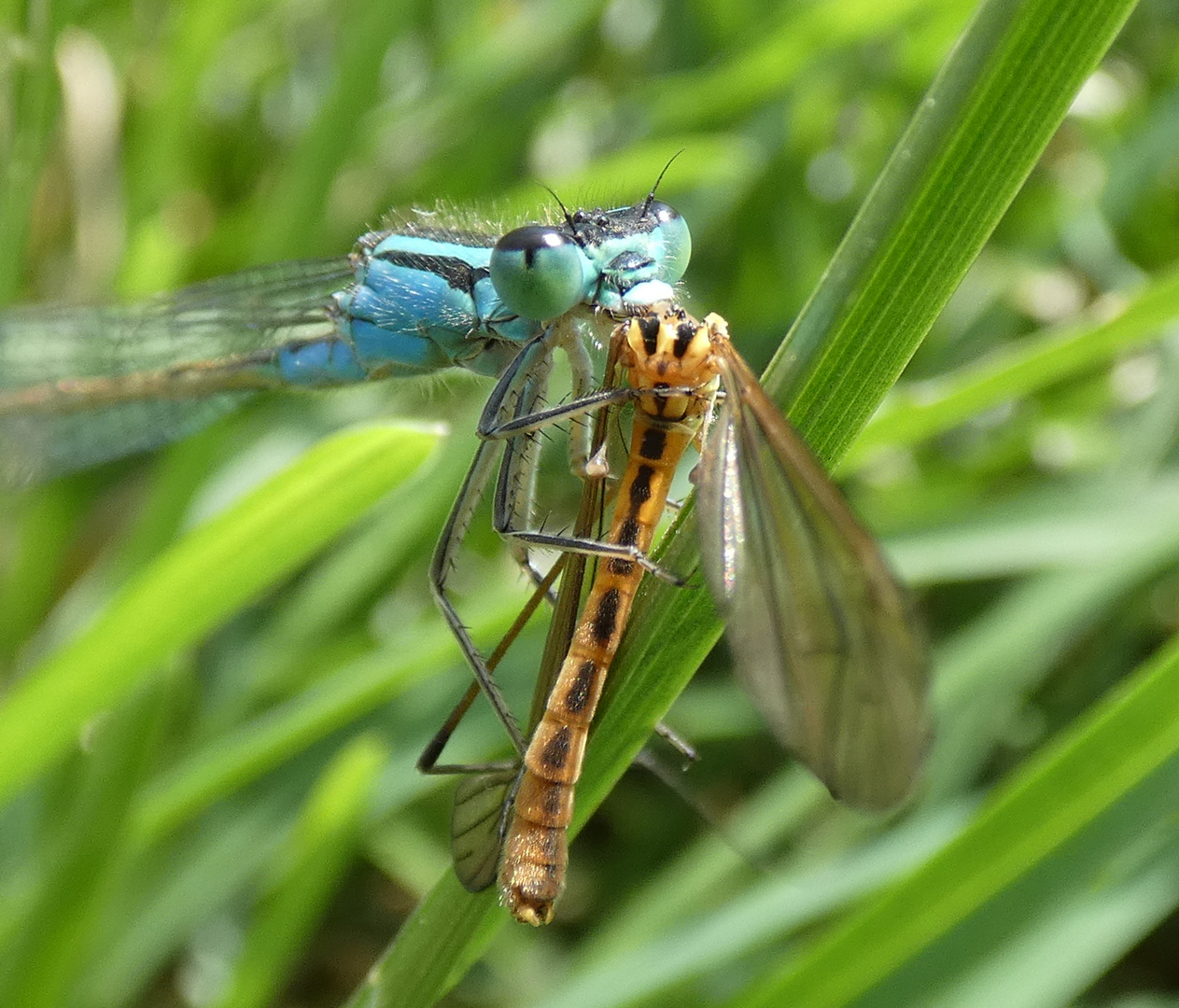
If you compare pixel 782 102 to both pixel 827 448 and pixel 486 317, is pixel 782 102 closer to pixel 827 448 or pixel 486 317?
pixel 486 317

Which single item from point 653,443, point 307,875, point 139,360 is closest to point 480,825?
point 653,443

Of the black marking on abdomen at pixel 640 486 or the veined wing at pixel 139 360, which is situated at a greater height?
the black marking on abdomen at pixel 640 486

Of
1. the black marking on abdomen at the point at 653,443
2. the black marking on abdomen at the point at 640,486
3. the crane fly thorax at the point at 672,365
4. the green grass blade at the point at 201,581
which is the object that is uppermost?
the crane fly thorax at the point at 672,365

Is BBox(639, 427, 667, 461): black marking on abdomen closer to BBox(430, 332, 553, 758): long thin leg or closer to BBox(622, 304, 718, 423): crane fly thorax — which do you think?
BBox(622, 304, 718, 423): crane fly thorax

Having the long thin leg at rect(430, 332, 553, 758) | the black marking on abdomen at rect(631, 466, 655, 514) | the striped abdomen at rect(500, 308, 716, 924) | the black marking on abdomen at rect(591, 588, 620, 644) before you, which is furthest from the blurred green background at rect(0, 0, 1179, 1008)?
the black marking on abdomen at rect(631, 466, 655, 514)

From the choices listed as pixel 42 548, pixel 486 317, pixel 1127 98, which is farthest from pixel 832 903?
pixel 1127 98

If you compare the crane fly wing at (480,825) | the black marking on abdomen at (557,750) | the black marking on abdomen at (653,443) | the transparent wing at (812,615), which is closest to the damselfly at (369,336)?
the crane fly wing at (480,825)

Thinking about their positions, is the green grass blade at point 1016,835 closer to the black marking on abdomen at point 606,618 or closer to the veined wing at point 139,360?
the black marking on abdomen at point 606,618

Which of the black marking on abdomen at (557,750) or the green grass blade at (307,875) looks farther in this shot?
the green grass blade at (307,875)
